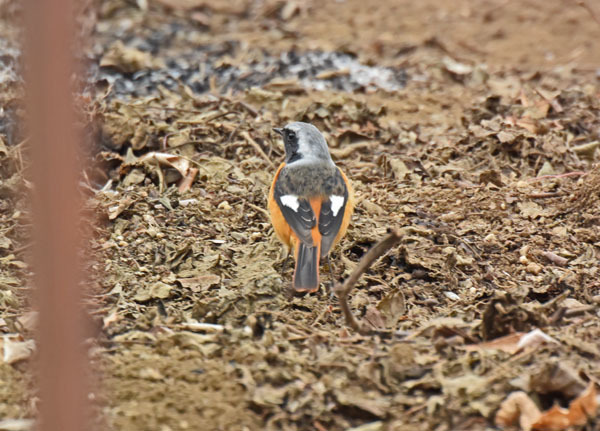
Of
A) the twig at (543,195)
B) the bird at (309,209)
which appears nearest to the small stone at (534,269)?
the twig at (543,195)

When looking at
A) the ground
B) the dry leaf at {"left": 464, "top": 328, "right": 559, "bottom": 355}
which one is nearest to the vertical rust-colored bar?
the ground

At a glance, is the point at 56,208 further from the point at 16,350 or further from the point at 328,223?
the point at 328,223

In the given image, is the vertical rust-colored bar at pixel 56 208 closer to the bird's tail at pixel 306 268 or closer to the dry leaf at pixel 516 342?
the dry leaf at pixel 516 342

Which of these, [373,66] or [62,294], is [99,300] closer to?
[62,294]

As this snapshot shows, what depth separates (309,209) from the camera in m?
5.07

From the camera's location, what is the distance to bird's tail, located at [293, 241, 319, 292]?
14.9 feet

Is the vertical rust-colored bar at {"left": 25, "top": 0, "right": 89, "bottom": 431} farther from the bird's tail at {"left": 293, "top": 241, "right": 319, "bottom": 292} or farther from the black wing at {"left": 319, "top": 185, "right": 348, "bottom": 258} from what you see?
the black wing at {"left": 319, "top": 185, "right": 348, "bottom": 258}

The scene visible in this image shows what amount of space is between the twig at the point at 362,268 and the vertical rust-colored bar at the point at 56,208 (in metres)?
1.96

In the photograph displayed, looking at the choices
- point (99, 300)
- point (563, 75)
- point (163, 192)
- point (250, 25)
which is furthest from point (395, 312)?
point (250, 25)

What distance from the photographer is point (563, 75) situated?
9172mm

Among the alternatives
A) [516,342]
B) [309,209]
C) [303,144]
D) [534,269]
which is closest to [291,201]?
[309,209]

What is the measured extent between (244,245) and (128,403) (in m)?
2.16

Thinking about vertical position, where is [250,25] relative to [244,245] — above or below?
above

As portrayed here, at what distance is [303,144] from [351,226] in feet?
2.43
